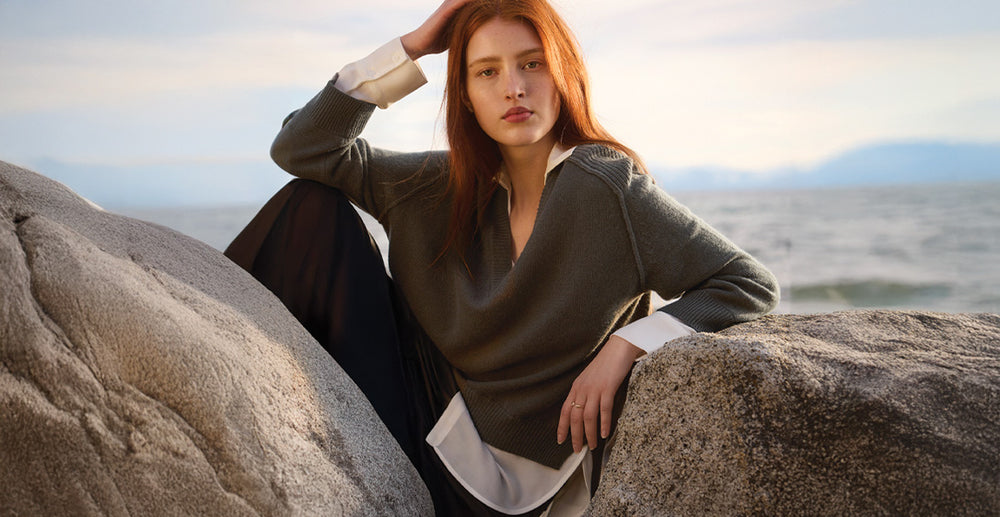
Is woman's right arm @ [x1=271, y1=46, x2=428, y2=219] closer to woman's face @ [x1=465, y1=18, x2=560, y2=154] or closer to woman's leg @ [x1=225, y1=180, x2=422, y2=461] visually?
woman's leg @ [x1=225, y1=180, x2=422, y2=461]

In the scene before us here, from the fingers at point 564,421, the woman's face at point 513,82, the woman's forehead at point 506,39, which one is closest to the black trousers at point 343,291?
the fingers at point 564,421

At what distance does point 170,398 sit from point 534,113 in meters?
1.27

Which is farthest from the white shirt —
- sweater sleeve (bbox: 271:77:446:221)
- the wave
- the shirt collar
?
the wave

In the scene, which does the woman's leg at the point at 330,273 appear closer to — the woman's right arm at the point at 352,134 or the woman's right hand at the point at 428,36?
the woman's right arm at the point at 352,134

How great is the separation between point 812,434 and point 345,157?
1571mm

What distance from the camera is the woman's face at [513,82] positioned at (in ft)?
7.56

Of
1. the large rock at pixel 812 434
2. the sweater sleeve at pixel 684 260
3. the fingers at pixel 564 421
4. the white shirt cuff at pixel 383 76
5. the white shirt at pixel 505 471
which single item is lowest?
the white shirt at pixel 505 471

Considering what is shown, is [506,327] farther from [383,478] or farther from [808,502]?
[808,502]

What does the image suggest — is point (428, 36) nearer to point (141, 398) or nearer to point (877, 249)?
point (141, 398)

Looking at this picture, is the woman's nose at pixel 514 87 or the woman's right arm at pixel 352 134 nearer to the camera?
the woman's nose at pixel 514 87

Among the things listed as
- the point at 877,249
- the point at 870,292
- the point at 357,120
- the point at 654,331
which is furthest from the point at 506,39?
the point at 877,249

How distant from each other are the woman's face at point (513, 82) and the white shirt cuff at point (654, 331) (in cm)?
66

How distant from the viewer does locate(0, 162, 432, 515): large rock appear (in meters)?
1.39

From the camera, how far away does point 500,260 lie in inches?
94.8
